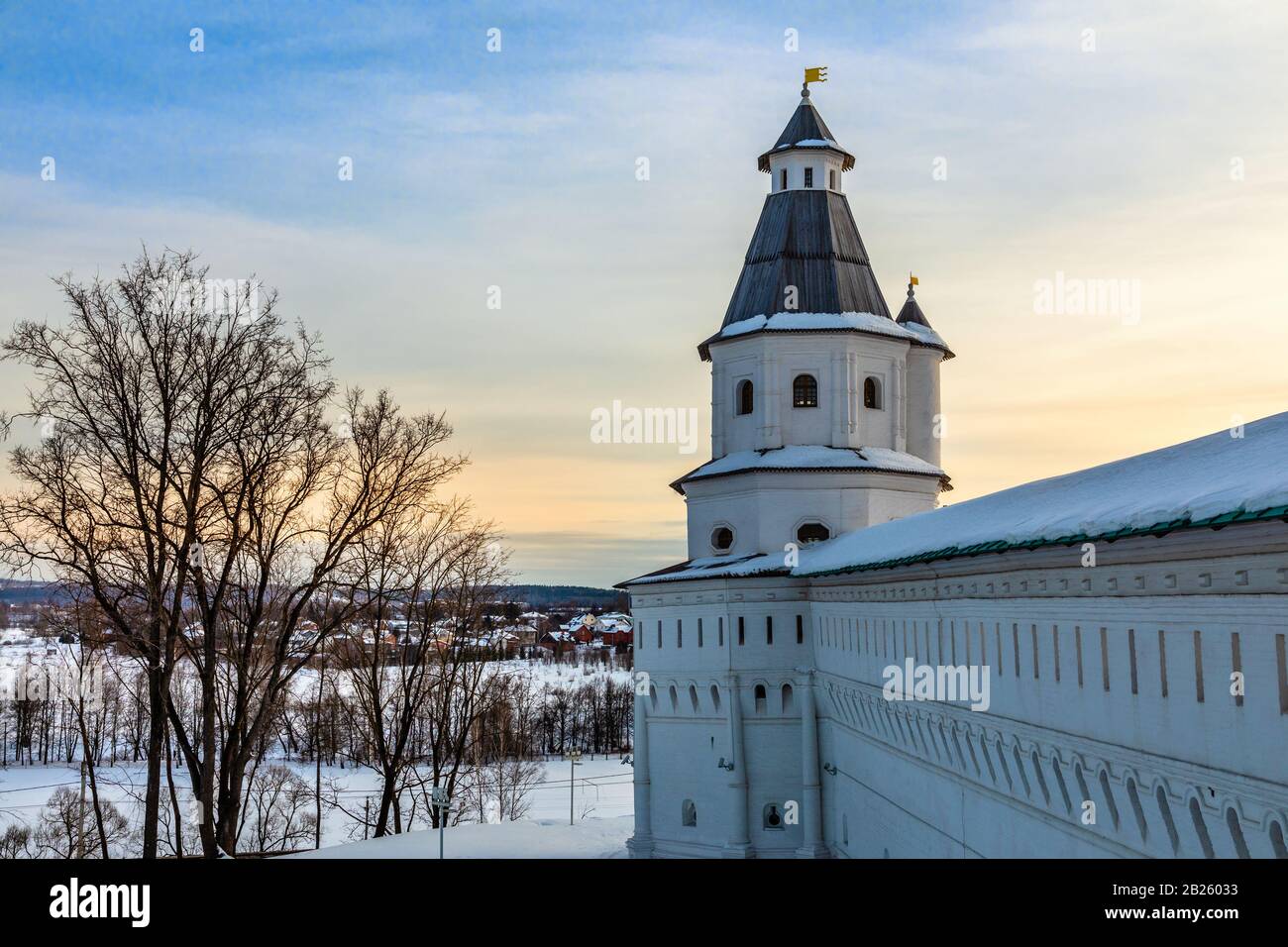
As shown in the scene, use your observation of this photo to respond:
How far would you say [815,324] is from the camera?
1379 inches

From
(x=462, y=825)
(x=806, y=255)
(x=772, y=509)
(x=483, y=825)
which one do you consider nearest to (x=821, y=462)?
(x=772, y=509)

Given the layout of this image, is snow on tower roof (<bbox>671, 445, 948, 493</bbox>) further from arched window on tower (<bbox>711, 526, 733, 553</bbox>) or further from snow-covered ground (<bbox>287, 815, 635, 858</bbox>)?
snow-covered ground (<bbox>287, 815, 635, 858</bbox>)

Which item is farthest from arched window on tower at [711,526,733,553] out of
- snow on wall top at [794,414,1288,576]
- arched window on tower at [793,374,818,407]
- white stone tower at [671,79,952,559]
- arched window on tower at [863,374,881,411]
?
snow on wall top at [794,414,1288,576]

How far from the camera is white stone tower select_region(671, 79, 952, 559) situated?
34125 mm

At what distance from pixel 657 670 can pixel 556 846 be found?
5.43 meters

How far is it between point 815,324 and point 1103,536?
76.9ft

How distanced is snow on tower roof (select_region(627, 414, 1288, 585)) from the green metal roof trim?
0.04 ft

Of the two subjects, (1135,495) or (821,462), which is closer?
(1135,495)

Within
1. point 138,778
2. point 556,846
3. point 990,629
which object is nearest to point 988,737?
point 990,629

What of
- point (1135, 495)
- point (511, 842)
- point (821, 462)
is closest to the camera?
point (1135, 495)

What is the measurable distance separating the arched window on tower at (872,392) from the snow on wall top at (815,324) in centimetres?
139

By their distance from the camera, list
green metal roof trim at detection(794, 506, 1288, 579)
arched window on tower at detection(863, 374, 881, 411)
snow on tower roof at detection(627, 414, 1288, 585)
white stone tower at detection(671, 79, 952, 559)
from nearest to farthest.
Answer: green metal roof trim at detection(794, 506, 1288, 579) → snow on tower roof at detection(627, 414, 1288, 585) → white stone tower at detection(671, 79, 952, 559) → arched window on tower at detection(863, 374, 881, 411)

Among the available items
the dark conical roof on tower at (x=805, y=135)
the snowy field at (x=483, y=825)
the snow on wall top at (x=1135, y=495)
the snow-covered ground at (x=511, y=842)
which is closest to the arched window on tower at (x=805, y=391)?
the dark conical roof on tower at (x=805, y=135)

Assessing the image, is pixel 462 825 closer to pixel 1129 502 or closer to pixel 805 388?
pixel 805 388
